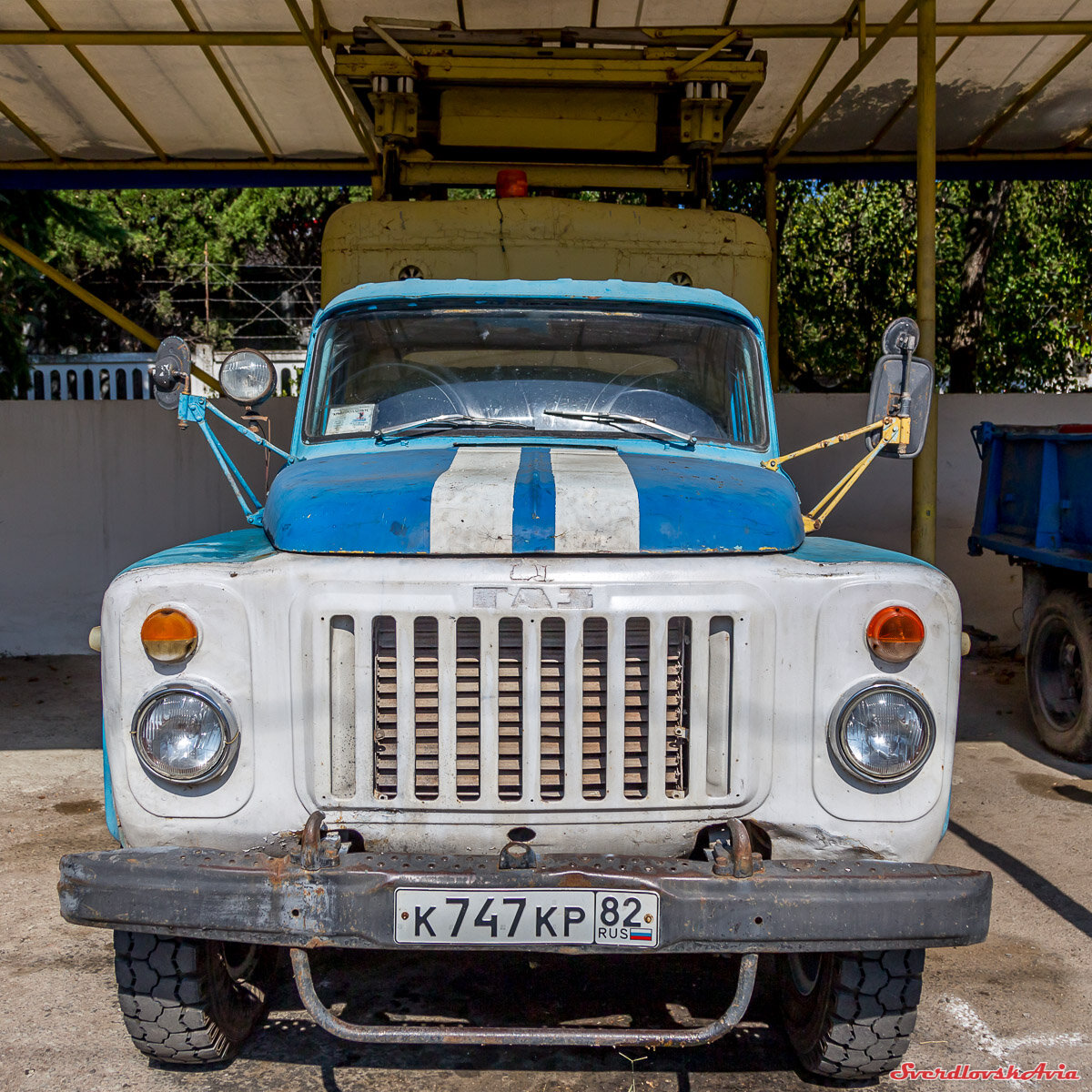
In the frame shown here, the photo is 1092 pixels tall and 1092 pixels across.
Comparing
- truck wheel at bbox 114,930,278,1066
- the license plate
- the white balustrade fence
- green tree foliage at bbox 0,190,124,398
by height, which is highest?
green tree foliage at bbox 0,190,124,398

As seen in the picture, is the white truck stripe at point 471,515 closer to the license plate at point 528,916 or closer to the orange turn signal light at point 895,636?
the license plate at point 528,916

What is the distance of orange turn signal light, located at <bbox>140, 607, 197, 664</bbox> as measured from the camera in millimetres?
2596

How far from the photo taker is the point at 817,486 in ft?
28.2

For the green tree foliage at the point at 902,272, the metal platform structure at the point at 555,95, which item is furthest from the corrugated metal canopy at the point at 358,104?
the green tree foliage at the point at 902,272

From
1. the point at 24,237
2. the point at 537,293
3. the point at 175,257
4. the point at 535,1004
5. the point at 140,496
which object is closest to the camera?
the point at 535,1004

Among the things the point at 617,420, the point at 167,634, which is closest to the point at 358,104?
the point at 617,420

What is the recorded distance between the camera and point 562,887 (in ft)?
7.82

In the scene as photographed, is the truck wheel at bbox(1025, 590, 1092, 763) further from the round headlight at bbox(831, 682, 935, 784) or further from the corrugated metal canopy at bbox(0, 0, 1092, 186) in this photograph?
the round headlight at bbox(831, 682, 935, 784)

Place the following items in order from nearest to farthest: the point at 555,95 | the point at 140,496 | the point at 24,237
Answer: the point at 555,95
the point at 140,496
the point at 24,237

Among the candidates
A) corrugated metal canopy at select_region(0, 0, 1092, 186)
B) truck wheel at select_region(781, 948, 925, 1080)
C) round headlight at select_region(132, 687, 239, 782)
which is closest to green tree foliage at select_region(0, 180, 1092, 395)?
corrugated metal canopy at select_region(0, 0, 1092, 186)

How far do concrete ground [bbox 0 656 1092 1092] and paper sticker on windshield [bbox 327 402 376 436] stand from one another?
1.73 m

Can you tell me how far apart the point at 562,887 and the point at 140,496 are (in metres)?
6.97

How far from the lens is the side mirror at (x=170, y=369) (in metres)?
3.51

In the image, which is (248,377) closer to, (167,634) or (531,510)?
(167,634)
